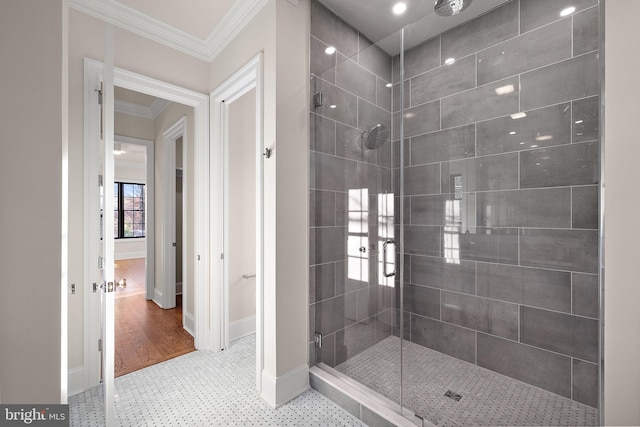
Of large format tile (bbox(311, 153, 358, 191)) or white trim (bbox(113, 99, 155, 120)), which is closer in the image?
large format tile (bbox(311, 153, 358, 191))

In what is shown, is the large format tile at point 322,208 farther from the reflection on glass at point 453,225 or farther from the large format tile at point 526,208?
the large format tile at point 526,208

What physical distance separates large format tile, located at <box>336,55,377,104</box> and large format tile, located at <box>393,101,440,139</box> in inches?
12.5

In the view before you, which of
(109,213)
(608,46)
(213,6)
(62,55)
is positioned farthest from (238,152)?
(608,46)

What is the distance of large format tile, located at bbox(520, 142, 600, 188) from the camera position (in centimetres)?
146

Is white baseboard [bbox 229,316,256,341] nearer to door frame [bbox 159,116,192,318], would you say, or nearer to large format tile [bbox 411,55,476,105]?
door frame [bbox 159,116,192,318]

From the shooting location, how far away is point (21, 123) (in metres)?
0.87

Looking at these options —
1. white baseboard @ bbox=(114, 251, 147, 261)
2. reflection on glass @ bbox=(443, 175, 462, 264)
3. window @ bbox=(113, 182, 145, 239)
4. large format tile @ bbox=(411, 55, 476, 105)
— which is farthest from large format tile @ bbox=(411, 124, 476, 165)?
window @ bbox=(113, 182, 145, 239)

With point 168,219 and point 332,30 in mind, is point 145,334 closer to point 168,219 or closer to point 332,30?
point 168,219

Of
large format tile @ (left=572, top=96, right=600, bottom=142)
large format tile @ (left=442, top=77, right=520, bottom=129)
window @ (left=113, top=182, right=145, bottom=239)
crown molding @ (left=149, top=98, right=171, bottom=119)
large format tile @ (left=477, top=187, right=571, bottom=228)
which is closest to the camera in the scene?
large format tile @ (left=572, top=96, right=600, bottom=142)

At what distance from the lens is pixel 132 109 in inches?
136

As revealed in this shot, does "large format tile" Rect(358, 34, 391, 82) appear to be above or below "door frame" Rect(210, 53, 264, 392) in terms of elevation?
above

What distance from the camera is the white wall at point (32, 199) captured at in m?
0.85

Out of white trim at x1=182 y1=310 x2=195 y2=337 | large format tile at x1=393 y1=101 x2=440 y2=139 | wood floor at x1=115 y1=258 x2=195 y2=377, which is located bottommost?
wood floor at x1=115 y1=258 x2=195 y2=377

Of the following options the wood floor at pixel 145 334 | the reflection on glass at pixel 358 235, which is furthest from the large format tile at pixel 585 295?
the wood floor at pixel 145 334
